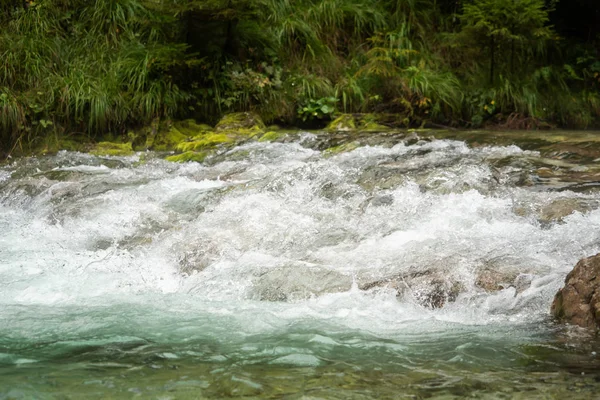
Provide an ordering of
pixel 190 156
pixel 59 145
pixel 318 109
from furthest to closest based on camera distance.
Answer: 1. pixel 318 109
2. pixel 59 145
3. pixel 190 156

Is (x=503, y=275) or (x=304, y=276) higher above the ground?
(x=503, y=275)

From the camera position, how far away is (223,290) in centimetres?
359

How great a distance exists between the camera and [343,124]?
809 cm

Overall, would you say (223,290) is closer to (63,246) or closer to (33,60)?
(63,246)

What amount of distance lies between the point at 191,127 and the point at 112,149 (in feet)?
3.79

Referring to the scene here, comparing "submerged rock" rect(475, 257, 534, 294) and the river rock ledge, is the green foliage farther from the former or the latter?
the river rock ledge

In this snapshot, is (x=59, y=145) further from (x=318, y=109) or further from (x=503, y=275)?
(x=503, y=275)

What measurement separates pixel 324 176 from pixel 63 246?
7.16 feet

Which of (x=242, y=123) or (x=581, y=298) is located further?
(x=242, y=123)

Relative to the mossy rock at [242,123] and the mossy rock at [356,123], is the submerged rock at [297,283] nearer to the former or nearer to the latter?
the mossy rock at [242,123]

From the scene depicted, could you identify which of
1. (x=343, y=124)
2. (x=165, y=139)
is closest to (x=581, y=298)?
(x=343, y=124)

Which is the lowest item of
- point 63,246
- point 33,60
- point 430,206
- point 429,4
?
point 63,246

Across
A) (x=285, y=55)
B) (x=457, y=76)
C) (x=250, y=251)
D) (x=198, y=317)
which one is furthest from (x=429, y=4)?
(x=198, y=317)

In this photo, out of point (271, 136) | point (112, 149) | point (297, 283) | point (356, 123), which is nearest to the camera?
point (297, 283)
